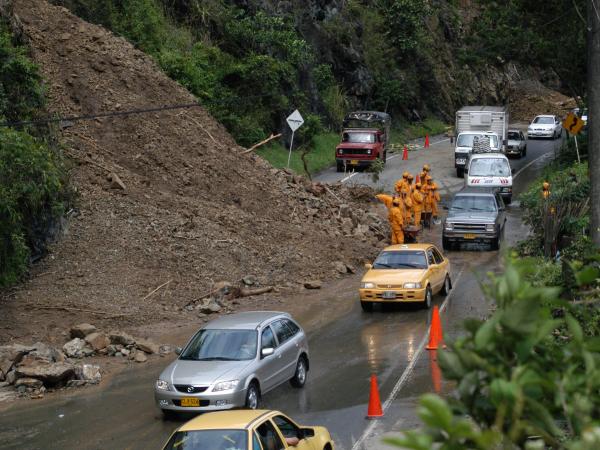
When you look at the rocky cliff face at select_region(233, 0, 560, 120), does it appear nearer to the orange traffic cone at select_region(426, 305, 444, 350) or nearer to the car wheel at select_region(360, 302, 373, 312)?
the car wheel at select_region(360, 302, 373, 312)

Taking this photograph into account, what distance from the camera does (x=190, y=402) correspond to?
45.6 feet

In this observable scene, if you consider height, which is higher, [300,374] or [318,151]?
[318,151]

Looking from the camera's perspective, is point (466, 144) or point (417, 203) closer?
point (417, 203)

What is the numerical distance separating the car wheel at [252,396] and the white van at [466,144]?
32109 millimetres

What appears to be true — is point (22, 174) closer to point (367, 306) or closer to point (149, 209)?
point (149, 209)

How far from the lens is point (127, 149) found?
28688 mm

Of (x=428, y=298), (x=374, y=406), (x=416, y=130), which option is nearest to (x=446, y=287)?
(x=428, y=298)

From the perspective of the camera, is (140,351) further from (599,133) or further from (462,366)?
(462,366)

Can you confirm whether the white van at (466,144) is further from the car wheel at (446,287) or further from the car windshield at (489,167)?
the car wheel at (446,287)

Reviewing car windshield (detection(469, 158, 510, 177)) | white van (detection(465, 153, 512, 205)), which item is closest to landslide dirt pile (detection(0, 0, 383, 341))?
white van (detection(465, 153, 512, 205))

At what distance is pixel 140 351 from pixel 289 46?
3217 centimetres

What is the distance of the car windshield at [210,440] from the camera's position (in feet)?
32.2

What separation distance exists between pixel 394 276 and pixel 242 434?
39.9 ft

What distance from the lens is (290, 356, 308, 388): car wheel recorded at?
16.1 metres
